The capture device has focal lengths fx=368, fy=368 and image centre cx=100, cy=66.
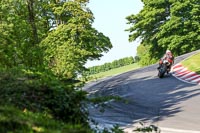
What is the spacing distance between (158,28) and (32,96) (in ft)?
149

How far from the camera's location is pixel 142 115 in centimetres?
1266

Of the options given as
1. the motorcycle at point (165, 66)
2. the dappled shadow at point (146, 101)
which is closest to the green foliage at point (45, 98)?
the dappled shadow at point (146, 101)

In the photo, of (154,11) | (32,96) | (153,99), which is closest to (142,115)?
(153,99)

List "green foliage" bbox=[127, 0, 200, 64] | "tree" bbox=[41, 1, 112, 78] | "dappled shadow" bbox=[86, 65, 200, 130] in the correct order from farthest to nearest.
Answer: "green foliage" bbox=[127, 0, 200, 64], "tree" bbox=[41, 1, 112, 78], "dappled shadow" bbox=[86, 65, 200, 130]

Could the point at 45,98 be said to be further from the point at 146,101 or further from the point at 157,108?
the point at 146,101

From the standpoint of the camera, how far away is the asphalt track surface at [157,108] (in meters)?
11.3

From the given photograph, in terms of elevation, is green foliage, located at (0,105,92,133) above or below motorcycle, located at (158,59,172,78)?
below

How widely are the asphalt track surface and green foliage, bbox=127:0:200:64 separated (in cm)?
2732

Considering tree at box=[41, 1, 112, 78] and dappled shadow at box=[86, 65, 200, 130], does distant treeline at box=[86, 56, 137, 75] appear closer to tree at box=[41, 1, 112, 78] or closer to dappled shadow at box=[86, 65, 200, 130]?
tree at box=[41, 1, 112, 78]

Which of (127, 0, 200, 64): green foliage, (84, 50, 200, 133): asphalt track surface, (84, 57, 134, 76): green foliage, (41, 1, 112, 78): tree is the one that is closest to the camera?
(84, 50, 200, 133): asphalt track surface

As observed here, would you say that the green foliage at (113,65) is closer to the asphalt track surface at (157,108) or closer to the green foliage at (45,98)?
the asphalt track surface at (157,108)

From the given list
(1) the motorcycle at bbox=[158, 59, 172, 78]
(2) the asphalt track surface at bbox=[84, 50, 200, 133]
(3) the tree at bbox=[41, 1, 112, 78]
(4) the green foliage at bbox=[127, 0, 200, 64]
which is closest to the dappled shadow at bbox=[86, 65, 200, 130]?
(2) the asphalt track surface at bbox=[84, 50, 200, 133]

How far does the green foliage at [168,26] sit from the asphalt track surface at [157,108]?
2732 cm

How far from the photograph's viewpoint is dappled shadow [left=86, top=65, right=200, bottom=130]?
12445mm
